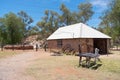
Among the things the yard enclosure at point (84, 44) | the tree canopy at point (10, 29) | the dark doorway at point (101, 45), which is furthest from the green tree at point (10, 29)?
the dark doorway at point (101, 45)

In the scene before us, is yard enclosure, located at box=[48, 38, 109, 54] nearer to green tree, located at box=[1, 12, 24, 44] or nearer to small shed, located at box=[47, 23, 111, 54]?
small shed, located at box=[47, 23, 111, 54]

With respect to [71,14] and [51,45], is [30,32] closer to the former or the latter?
[71,14]

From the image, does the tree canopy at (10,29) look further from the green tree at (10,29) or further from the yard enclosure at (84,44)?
the yard enclosure at (84,44)

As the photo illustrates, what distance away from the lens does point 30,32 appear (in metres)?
74.4

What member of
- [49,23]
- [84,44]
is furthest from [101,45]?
[49,23]

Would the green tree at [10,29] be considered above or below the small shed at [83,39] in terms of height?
above

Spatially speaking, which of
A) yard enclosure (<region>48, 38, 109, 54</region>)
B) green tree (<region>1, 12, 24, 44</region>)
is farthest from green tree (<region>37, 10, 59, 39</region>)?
yard enclosure (<region>48, 38, 109, 54</region>)

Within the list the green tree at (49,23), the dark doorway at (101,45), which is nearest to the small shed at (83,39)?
the dark doorway at (101,45)

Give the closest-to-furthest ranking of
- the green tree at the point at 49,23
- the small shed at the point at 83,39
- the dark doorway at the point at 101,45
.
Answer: the small shed at the point at 83,39 → the dark doorway at the point at 101,45 → the green tree at the point at 49,23

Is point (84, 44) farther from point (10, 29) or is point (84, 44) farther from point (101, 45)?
point (10, 29)

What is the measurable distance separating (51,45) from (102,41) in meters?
8.20

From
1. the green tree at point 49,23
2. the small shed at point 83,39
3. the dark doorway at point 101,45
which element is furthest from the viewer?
the green tree at point 49,23

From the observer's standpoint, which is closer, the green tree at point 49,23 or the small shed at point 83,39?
the small shed at point 83,39

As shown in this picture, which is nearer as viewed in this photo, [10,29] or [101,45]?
[101,45]
